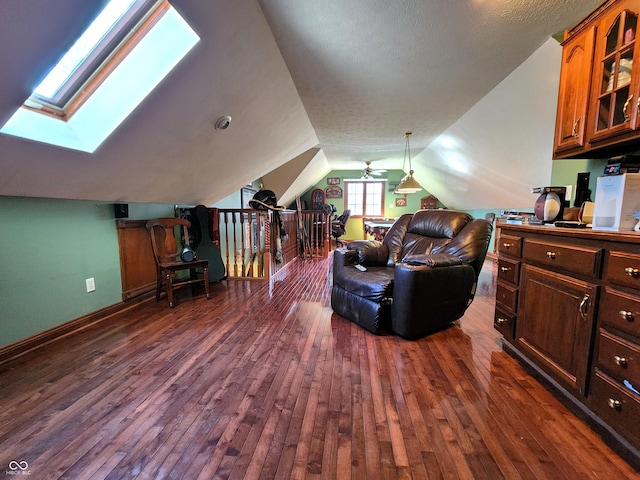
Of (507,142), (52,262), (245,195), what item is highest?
(507,142)

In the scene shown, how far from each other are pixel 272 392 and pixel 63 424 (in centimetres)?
98

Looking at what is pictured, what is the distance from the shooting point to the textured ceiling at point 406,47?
5.31 feet

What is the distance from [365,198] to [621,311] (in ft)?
25.7

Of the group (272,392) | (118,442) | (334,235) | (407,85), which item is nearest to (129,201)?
(118,442)

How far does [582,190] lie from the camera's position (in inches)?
67.1

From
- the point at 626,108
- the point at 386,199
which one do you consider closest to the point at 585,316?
the point at 626,108

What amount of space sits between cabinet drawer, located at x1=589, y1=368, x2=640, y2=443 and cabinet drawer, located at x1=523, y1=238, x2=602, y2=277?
1.52 ft

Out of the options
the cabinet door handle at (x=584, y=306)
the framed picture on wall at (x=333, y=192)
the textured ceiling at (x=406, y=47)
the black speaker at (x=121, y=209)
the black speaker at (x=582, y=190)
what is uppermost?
the textured ceiling at (x=406, y=47)

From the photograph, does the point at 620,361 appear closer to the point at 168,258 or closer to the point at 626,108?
the point at 626,108

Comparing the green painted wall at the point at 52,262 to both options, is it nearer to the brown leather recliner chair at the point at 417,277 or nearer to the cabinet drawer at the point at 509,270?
the brown leather recliner chair at the point at 417,277

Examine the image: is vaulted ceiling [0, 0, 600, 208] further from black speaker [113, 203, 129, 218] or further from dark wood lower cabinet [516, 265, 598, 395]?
dark wood lower cabinet [516, 265, 598, 395]

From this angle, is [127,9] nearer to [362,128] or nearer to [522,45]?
[522,45]

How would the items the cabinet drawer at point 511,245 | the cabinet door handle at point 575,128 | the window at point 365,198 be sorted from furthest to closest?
the window at point 365,198 < the cabinet drawer at point 511,245 < the cabinet door handle at point 575,128

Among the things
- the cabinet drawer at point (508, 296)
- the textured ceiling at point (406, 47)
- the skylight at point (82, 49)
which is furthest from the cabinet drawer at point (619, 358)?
the skylight at point (82, 49)
